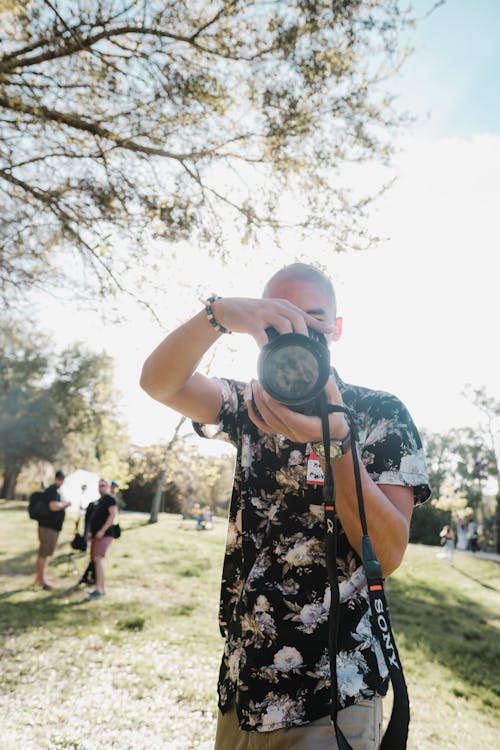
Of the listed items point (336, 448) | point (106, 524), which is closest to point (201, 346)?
point (336, 448)

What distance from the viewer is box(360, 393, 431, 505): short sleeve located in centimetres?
141

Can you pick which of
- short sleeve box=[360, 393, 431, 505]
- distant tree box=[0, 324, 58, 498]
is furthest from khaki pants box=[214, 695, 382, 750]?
distant tree box=[0, 324, 58, 498]

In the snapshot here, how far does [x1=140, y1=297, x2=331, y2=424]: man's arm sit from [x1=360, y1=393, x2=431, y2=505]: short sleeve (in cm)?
37

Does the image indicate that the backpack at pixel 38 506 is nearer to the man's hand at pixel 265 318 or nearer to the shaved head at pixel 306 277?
the shaved head at pixel 306 277

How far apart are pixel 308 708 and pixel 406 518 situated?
23.8 inches

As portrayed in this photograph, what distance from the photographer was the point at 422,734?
15.6 ft

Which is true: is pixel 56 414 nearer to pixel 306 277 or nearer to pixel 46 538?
pixel 46 538

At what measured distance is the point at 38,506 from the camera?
354 inches

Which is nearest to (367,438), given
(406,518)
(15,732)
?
(406,518)

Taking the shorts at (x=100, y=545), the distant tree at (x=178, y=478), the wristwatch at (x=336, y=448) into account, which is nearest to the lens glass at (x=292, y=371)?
the wristwatch at (x=336, y=448)

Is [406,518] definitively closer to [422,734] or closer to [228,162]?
[422,734]

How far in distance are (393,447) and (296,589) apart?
0.54 metres

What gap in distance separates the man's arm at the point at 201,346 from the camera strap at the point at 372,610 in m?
0.26

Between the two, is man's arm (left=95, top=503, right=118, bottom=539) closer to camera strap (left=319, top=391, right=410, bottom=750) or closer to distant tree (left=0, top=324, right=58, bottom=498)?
camera strap (left=319, top=391, right=410, bottom=750)
